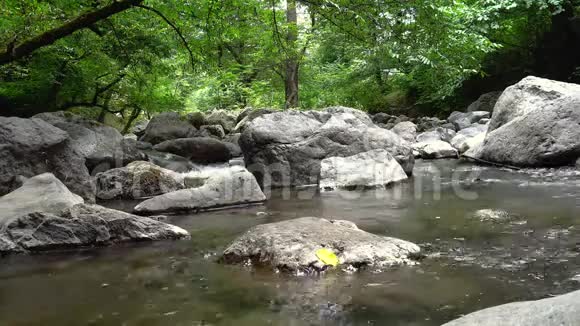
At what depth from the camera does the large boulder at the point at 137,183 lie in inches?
283

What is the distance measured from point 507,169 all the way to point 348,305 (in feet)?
20.6

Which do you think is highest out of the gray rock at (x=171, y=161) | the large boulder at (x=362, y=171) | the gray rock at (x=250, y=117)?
the gray rock at (x=250, y=117)

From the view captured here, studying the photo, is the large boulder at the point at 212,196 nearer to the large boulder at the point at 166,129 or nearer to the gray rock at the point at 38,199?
the gray rock at the point at 38,199

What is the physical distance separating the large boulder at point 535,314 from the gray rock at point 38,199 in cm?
413

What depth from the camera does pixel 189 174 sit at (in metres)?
8.88

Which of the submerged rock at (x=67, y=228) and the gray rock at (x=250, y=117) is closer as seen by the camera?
the submerged rock at (x=67, y=228)

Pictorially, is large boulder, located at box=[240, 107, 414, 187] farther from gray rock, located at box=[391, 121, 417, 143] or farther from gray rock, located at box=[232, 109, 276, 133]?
gray rock, located at box=[232, 109, 276, 133]

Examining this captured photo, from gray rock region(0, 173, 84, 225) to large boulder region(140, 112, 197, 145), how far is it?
6599mm

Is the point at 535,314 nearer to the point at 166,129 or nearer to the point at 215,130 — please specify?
the point at 166,129

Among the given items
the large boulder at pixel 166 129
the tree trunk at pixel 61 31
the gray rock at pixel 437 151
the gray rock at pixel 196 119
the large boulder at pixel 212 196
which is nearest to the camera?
the tree trunk at pixel 61 31

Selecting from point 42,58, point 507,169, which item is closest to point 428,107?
point 507,169

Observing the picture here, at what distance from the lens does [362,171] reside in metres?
7.54

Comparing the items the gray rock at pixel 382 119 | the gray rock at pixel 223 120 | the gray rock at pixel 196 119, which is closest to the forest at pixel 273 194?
the gray rock at pixel 196 119

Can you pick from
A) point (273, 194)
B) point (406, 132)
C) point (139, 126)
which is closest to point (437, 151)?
point (406, 132)
